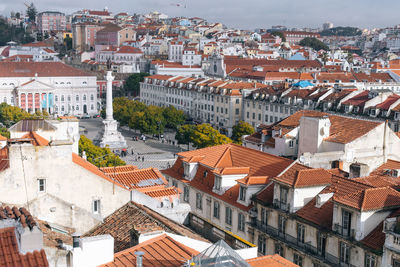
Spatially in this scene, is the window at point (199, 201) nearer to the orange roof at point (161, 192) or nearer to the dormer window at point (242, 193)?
the dormer window at point (242, 193)

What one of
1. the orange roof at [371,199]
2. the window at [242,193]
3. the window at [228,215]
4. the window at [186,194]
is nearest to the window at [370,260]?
the orange roof at [371,199]

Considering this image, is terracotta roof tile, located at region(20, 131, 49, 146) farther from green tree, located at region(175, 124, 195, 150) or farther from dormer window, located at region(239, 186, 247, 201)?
green tree, located at region(175, 124, 195, 150)

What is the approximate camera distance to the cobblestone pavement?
69119mm

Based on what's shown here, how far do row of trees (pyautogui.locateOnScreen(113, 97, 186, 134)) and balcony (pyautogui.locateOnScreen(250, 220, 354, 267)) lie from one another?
59.9m

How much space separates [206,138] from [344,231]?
4493 centimetres

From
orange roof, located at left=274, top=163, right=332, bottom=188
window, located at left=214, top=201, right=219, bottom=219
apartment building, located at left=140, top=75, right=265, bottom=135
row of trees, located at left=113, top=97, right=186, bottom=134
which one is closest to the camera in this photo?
orange roof, located at left=274, top=163, right=332, bottom=188

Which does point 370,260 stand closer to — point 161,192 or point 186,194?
point 161,192

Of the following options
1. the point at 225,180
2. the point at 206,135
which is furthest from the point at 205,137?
the point at 225,180

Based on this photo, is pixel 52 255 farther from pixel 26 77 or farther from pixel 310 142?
pixel 26 77

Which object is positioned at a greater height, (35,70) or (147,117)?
(35,70)

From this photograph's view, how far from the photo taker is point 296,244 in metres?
25.4

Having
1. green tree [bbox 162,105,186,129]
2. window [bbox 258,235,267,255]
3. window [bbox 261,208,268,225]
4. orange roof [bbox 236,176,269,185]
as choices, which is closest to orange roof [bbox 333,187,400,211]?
window [bbox 261,208,268,225]

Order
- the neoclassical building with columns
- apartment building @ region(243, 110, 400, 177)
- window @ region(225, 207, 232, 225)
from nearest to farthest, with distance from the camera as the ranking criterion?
window @ region(225, 207, 232, 225) → apartment building @ region(243, 110, 400, 177) → the neoclassical building with columns

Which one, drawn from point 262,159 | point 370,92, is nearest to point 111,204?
point 262,159
